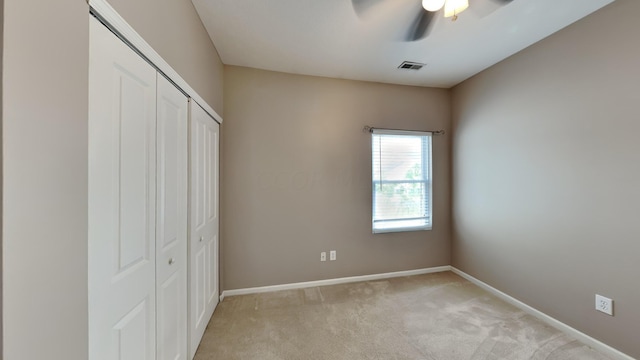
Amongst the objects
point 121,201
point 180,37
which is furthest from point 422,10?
point 121,201

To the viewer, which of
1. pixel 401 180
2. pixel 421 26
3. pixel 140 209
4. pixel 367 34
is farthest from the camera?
pixel 401 180

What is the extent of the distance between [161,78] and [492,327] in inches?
127

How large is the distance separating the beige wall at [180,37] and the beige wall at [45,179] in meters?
0.36

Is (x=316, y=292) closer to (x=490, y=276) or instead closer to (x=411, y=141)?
(x=490, y=276)

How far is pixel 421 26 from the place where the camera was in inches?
77.4

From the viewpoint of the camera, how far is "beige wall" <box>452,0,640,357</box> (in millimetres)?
1683

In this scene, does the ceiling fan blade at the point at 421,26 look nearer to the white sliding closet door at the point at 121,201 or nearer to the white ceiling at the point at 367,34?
the white ceiling at the point at 367,34

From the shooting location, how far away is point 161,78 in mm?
1257

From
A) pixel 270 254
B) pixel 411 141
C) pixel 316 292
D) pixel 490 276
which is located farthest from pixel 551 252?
pixel 270 254

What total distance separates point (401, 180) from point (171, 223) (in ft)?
8.91

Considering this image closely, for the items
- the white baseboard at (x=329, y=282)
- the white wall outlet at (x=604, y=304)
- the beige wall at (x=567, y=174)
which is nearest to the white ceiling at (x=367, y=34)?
the beige wall at (x=567, y=174)

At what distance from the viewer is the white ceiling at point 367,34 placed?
1756mm

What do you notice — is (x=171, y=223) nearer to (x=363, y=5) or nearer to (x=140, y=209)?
(x=140, y=209)

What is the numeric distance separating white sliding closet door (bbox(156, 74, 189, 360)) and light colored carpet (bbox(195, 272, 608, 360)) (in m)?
0.54
